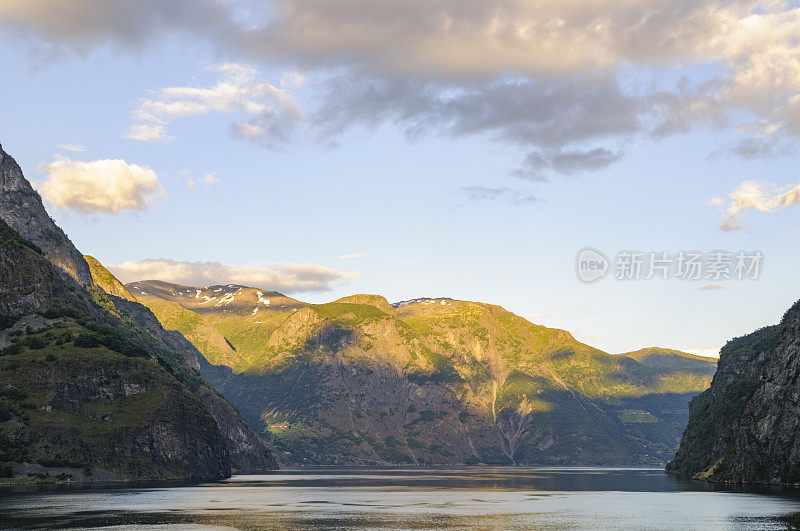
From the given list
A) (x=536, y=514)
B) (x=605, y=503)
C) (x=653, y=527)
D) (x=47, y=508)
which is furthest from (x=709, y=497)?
(x=47, y=508)

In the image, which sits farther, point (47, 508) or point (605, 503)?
point (605, 503)

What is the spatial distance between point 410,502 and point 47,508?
79.9m

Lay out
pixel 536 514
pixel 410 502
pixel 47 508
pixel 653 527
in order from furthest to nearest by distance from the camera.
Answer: pixel 410 502, pixel 536 514, pixel 47 508, pixel 653 527

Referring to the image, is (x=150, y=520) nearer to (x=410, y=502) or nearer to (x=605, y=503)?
(x=410, y=502)

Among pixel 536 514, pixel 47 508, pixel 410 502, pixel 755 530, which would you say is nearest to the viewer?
pixel 755 530

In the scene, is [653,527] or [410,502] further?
[410,502]

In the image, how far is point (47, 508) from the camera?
141500 millimetres

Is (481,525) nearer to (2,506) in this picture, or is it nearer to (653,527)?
(653,527)

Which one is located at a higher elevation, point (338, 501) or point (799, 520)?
point (799, 520)

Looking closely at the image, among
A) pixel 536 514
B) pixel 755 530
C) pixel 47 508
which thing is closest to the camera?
pixel 755 530

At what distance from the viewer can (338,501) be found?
630 feet

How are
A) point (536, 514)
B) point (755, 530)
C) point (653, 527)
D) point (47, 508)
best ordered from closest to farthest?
point (755, 530)
point (653, 527)
point (47, 508)
point (536, 514)

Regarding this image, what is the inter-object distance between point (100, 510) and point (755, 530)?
108796 millimetres

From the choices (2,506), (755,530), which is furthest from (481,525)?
(2,506)
